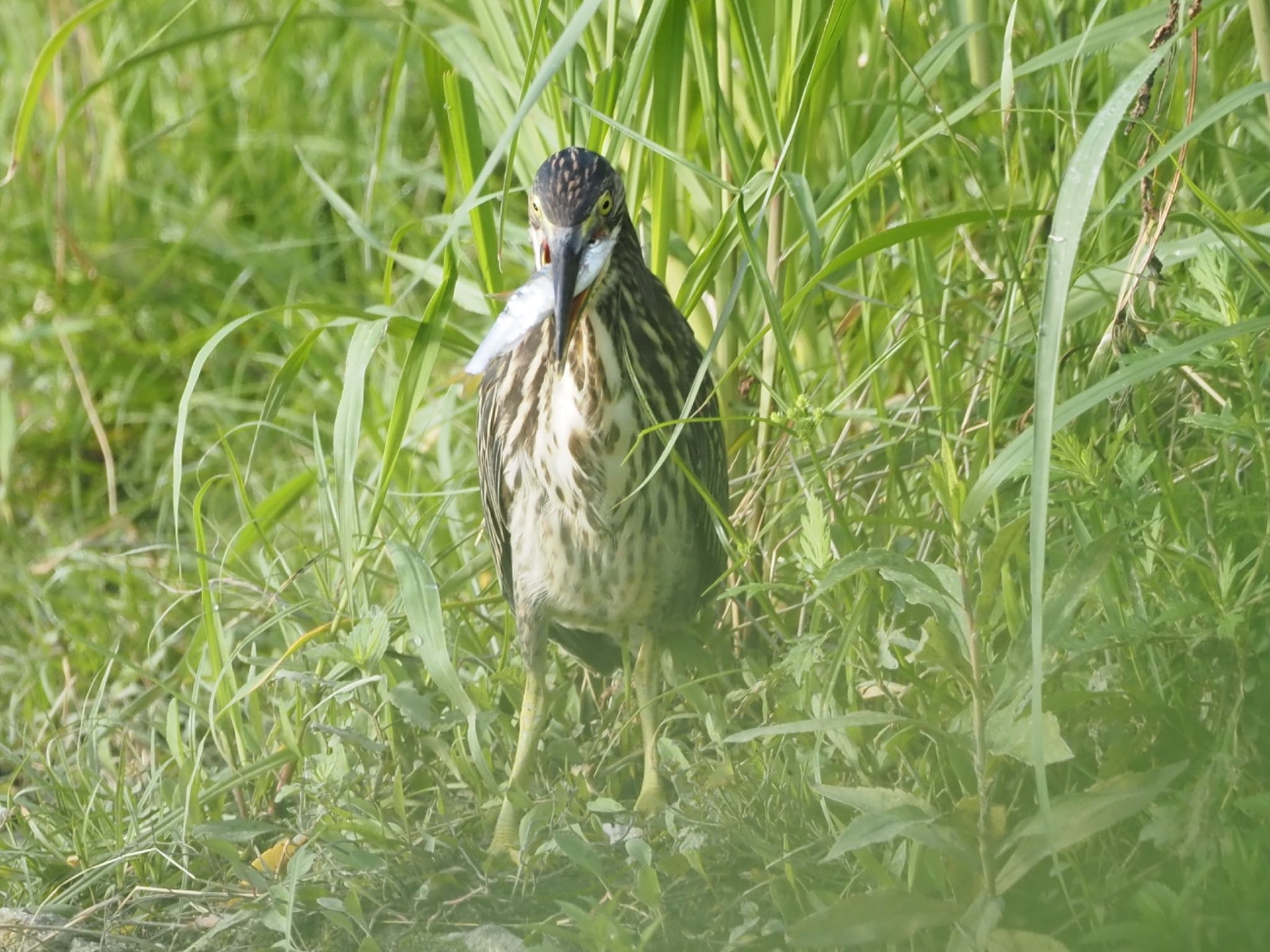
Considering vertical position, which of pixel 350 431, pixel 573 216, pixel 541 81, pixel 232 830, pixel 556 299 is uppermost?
pixel 541 81

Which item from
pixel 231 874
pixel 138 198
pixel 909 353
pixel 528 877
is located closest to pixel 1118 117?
pixel 909 353

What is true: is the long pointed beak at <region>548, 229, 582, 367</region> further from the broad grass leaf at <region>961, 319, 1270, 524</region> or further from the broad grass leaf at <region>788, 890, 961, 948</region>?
the broad grass leaf at <region>788, 890, 961, 948</region>

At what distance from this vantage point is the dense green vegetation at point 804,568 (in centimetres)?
228

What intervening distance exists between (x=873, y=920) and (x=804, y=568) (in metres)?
0.59

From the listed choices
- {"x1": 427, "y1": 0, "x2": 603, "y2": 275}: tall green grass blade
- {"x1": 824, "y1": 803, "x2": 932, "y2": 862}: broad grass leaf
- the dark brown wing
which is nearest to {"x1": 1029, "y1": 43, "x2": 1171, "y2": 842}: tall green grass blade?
{"x1": 824, "y1": 803, "x2": 932, "y2": 862}: broad grass leaf

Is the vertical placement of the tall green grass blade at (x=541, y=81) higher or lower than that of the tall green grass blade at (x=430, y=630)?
higher

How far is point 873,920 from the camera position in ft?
7.23

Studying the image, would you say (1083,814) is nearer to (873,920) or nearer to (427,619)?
(873,920)

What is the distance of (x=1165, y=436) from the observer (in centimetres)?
321

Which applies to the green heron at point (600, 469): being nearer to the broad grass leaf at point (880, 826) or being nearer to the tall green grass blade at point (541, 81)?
the tall green grass blade at point (541, 81)

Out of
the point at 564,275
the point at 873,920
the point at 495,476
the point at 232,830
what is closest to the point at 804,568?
the point at 873,920

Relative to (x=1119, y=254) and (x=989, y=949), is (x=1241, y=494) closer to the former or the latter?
(x=1119, y=254)

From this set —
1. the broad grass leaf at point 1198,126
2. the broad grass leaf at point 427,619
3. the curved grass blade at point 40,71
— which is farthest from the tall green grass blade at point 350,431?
the broad grass leaf at point 1198,126

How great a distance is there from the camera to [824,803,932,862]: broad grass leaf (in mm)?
2164
